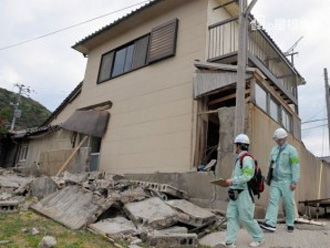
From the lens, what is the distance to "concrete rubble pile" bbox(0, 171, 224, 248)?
516 cm

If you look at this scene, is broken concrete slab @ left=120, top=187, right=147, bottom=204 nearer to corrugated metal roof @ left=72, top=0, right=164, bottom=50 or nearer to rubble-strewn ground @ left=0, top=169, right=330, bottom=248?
rubble-strewn ground @ left=0, top=169, right=330, bottom=248

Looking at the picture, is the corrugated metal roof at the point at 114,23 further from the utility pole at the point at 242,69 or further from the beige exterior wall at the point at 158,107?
the utility pole at the point at 242,69

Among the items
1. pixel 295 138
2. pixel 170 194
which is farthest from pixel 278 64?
pixel 170 194

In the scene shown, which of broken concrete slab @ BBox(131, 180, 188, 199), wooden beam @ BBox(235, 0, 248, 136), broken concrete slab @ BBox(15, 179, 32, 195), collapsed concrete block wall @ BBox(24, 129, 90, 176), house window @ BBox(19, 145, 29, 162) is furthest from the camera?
house window @ BBox(19, 145, 29, 162)

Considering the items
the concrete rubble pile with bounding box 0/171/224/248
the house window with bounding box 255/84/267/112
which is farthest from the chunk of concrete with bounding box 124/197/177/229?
the house window with bounding box 255/84/267/112

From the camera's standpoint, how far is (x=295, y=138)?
10.2 metres

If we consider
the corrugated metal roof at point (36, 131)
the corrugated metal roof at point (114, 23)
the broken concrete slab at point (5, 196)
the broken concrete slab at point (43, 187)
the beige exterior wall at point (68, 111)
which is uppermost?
the corrugated metal roof at point (114, 23)

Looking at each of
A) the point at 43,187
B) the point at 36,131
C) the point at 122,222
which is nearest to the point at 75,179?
the point at 43,187

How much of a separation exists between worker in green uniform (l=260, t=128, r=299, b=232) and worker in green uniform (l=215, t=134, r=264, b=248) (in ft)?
3.03

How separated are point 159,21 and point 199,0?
1.64 m

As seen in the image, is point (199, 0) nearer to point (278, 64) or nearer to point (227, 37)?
point (227, 37)

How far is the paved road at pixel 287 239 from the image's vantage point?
15.7 feet

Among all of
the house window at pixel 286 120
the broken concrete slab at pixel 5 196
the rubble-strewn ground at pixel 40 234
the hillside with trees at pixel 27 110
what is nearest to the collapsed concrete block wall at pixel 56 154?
the broken concrete slab at pixel 5 196

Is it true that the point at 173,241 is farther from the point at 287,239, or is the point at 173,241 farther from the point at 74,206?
the point at 74,206
